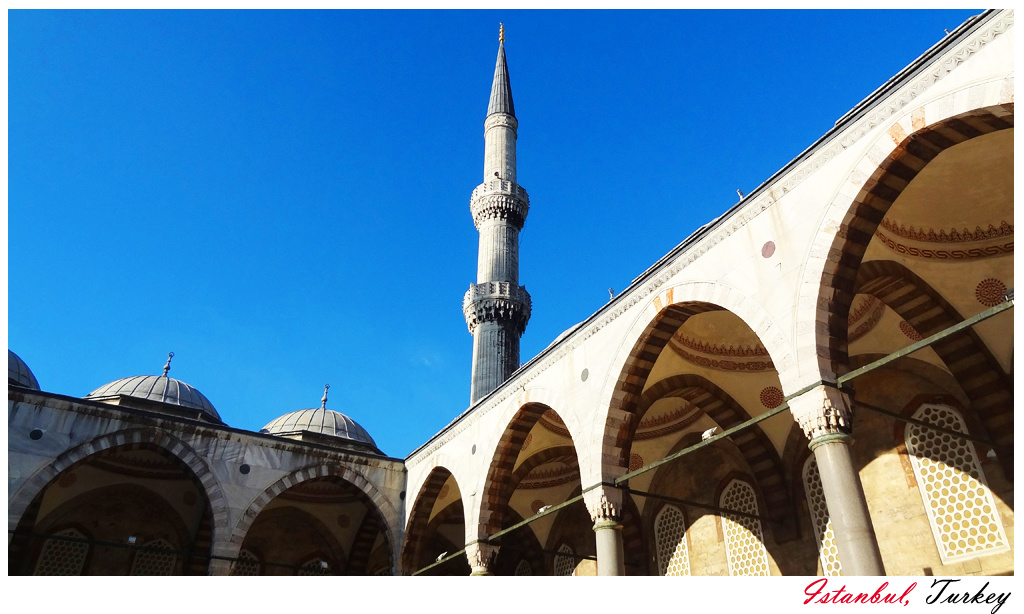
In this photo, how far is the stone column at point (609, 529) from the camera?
29.5 feet

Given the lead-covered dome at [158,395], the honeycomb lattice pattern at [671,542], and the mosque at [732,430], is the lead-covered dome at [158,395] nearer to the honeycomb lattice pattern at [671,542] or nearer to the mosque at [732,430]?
the mosque at [732,430]

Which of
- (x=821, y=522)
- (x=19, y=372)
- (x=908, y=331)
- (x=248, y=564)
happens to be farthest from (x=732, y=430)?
(x=19, y=372)

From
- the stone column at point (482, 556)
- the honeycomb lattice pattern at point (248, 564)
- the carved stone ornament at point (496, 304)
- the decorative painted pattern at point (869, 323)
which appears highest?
the carved stone ornament at point (496, 304)

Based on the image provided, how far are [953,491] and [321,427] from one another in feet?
49.6

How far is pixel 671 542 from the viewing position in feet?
43.9

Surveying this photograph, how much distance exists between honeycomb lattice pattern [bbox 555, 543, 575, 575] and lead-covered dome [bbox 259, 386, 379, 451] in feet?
21.5

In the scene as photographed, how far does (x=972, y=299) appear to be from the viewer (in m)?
8.94

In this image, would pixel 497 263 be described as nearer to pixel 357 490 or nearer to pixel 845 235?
pixel 357 490

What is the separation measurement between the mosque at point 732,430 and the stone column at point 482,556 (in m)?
0.05

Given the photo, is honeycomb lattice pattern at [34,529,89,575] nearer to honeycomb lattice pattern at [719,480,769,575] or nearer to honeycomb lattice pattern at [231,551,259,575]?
honeycomb lattice pattern at [231,551,259,575]

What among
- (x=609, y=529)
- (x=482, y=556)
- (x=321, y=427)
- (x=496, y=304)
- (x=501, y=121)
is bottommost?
(x=609, y=529)

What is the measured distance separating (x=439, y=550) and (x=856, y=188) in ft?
44.4

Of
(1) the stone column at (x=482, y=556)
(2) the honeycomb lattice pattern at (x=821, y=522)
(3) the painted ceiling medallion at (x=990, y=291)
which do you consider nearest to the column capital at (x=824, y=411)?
(3) the painted ceiling medallion at (x=990, y=291)
